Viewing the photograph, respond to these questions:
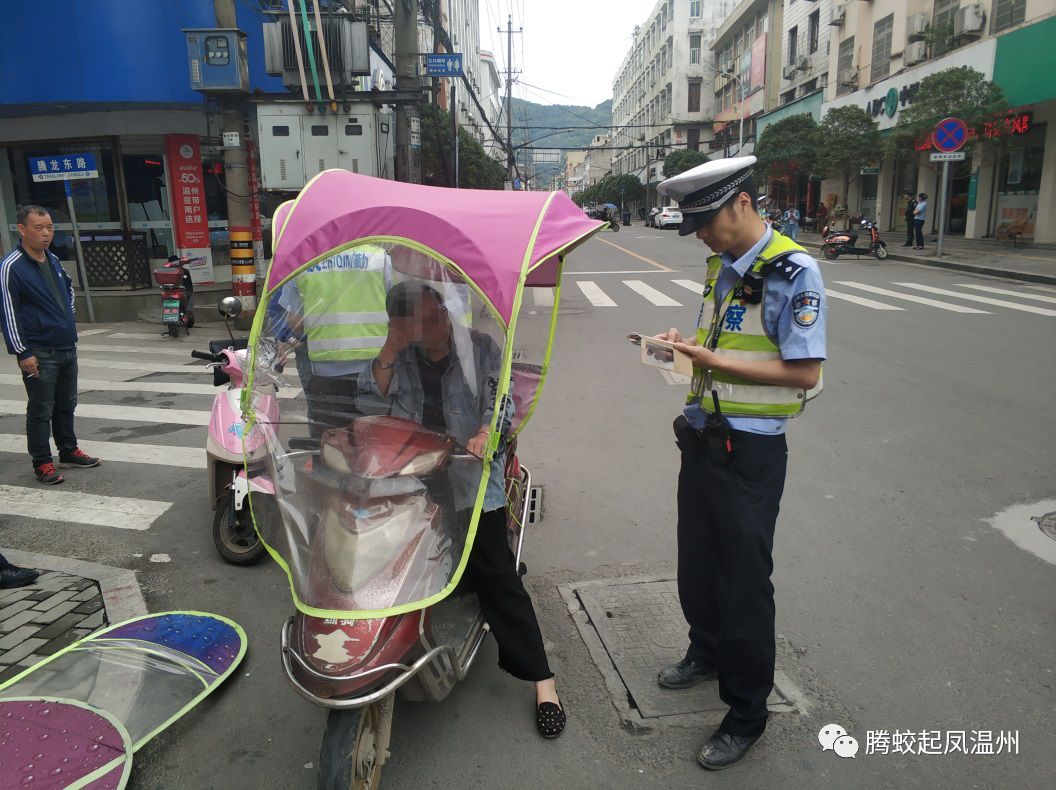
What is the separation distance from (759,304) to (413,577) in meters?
1.44

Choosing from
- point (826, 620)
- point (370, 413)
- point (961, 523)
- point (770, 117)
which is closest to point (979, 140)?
point (961, 523)

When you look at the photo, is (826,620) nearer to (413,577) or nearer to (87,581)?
(413,577)

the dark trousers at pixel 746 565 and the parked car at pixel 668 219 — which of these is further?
the parked car at pixel 668 219

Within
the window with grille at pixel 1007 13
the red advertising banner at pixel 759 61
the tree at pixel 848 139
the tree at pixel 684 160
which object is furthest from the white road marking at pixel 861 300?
the tree at pixel 684 160

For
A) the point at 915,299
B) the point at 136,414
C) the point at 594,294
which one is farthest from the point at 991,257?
the point at 136,414

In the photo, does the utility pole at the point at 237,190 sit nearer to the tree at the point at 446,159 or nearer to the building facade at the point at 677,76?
the tree at the point at 446,159

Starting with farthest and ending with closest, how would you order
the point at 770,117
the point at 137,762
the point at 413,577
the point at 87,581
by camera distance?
the point at 770,117, the point at 87,581, the point at 137,762, the point at 413,577

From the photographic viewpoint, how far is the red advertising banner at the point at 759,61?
44344 millimetres

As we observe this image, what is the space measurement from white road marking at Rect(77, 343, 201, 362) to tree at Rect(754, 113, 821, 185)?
79.4 ft

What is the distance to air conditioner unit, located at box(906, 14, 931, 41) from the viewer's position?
24877 millimetres

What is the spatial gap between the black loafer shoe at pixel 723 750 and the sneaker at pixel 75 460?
16.6 ft

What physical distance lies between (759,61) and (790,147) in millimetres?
20605

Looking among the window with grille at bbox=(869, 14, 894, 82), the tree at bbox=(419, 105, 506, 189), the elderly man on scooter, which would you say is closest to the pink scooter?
the elderly man on scooter

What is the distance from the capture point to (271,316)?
2.81 m
